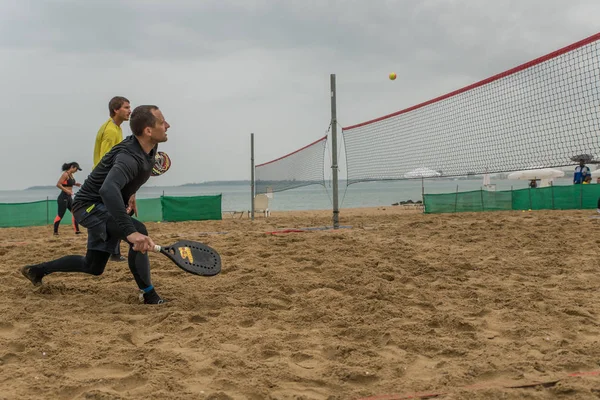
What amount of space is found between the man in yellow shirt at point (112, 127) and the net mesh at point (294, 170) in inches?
289

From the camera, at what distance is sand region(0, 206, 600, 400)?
2.28 meters

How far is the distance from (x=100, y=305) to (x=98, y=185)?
84cm

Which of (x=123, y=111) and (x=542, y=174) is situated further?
(x=542, y=174)

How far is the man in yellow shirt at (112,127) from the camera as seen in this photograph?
4527 millimetres

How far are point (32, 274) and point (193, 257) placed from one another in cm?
132

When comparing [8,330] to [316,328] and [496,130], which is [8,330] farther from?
[496,130]

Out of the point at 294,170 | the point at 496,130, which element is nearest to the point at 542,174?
the point at 294,170

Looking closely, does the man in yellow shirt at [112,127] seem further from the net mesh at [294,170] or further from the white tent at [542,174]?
the white tent at [542,174]

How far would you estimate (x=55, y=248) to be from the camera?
6148 mm

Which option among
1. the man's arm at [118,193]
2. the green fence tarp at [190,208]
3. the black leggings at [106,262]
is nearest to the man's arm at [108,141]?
the black leggings at [106,262]

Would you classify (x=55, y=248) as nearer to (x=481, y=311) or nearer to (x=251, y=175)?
(x=481, y=311)

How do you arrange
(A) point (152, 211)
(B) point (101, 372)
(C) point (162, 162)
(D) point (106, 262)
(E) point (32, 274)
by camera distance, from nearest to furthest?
(B) point (101, 372) → (D) point (106, 262) → (E) point (32, 274) → (C) point (162, 162) → (A) point (152, 211)

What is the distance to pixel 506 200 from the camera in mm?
15641

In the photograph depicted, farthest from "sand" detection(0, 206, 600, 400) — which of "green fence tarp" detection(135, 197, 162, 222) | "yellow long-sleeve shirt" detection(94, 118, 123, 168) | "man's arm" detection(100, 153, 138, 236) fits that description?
"green fence tarp" detection(135, 197, 162, 222)
